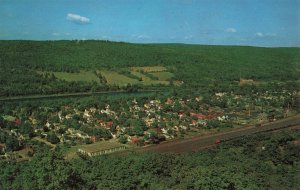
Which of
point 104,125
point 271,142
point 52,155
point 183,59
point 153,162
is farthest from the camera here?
point 183,59

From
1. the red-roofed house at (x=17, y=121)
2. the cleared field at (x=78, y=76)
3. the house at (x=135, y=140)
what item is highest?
the cleared field at (x=78, y=76)

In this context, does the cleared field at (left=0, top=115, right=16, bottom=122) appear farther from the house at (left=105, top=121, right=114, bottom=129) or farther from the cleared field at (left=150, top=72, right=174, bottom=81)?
the cleared field at (left=150, top=72, right=174, bottom=81)

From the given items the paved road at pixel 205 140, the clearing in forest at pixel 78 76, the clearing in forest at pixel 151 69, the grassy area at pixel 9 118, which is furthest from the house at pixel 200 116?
the clearing in forest at pixel 151 69

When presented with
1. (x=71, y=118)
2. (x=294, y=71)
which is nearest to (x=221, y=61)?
(x=294, y=71)

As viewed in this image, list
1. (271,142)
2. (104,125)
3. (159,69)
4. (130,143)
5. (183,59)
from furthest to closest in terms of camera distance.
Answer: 1. (183,59)
2. (159,69)
3. (104,125)
4. (130,143)
5. (271,142)

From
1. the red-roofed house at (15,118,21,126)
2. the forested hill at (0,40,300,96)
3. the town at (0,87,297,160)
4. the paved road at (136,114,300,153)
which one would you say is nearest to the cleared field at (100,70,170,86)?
the forested hill at (0,40,300,96)

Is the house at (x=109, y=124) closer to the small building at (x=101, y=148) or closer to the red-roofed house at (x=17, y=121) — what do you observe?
the small building at (x=101, y=148)

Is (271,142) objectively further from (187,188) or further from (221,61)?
(221,61)
